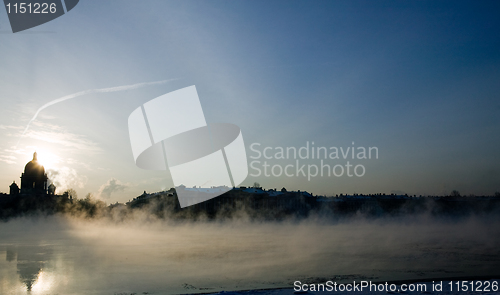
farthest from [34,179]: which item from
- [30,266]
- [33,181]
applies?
[30,266]

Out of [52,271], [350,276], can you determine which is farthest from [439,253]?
[52,271]

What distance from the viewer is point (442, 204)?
14862 centimetres

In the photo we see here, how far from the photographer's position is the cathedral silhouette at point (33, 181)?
146 m

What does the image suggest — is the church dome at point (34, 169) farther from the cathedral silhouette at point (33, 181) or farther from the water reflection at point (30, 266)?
the water reflection at point (30, 266)

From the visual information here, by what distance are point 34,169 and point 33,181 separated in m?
5.42

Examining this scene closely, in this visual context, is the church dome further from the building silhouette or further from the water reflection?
the water reflection

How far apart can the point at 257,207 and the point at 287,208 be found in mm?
11580

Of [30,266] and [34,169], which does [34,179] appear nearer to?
[34,169]

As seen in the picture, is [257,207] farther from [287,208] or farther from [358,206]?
[358,206]

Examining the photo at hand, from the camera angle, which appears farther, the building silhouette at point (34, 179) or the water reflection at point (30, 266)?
the building silhouette at point (34, 179)

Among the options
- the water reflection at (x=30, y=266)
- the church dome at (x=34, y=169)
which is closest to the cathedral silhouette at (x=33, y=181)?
the church dome at (x=34, y=169)

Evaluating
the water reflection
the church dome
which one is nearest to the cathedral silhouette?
the church dome

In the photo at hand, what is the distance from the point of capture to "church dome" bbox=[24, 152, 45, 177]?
149 metres

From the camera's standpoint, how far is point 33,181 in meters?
149
